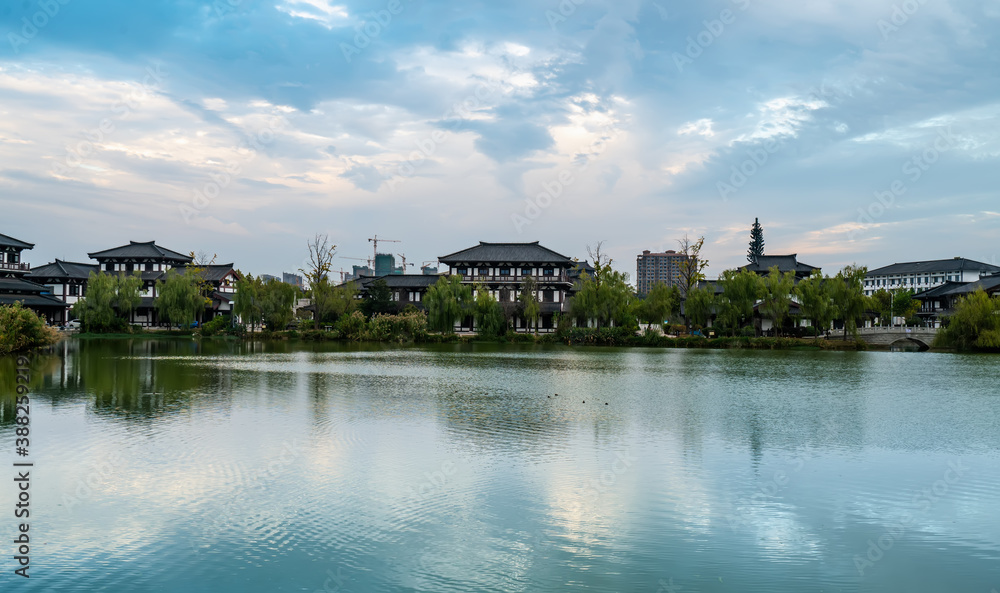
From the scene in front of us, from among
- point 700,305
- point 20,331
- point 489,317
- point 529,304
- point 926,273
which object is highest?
point 926,273

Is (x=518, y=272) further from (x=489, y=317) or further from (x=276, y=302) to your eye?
(x=276, y=302)

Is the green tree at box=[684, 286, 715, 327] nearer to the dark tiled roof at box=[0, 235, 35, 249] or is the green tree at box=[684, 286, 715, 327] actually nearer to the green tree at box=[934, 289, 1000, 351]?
the green tree at box=[934, 289, 1000, 351]

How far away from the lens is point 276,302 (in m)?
53.8

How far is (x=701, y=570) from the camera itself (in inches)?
276

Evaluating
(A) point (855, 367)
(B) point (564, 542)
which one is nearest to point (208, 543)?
(B) point (564, 542)

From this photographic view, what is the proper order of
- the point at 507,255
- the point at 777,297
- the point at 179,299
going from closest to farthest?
the point at 777,297
the point at 179,299
the point at 507,255

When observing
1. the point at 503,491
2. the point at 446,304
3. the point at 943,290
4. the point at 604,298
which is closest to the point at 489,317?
the point at 446,304

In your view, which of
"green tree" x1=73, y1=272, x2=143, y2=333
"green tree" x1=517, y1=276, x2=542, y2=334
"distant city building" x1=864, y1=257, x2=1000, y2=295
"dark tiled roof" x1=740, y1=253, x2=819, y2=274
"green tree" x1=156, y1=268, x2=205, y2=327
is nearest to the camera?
"green tree" x1=73, y1=272, x2=143, y2=333

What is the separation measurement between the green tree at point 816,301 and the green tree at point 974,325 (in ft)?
22.9

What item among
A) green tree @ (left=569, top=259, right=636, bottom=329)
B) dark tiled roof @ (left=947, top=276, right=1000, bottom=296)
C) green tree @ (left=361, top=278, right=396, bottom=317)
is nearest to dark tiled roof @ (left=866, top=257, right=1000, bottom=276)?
dark tiled roof @ (left=947, top=276, right=1000, bottom=296)

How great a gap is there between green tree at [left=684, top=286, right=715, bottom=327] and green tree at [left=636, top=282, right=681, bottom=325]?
2813 millimetres

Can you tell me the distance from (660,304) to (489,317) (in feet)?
44.6

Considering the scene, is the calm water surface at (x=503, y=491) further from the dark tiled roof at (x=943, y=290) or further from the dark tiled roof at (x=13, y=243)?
the dark tiled roof at (x=943, y=290)

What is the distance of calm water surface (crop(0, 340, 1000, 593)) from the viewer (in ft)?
22.7
